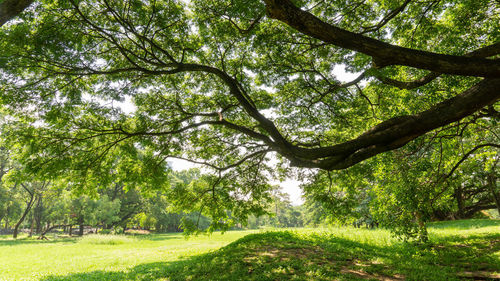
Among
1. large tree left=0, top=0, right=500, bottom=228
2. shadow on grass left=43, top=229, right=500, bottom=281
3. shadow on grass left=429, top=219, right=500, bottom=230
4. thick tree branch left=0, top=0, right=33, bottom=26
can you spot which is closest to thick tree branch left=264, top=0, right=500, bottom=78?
large tree left=0, top=0, right=500, bottom=228

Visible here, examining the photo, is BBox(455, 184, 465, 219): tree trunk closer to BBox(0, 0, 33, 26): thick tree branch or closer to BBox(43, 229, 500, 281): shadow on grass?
BBox(43, 229, 500, 281): shadow on grass

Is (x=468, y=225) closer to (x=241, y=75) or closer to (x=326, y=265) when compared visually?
(x=326, y=265)

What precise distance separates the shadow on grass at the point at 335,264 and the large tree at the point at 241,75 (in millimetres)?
2615

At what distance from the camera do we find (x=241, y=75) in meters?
7.81

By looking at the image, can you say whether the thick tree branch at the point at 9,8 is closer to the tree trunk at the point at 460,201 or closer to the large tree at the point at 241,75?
the large tree at the point at 241,75

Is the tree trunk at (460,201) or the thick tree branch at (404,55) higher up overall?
the thick tree branch at (404,55)

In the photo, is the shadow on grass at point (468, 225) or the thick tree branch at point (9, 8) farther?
the shadow on grass at point (468, 225)

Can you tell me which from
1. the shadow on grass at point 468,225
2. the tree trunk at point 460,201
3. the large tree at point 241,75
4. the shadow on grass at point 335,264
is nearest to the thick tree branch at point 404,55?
the large tree at point 241,75

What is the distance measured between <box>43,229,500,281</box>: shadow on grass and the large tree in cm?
262

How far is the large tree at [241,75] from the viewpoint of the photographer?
444 cm

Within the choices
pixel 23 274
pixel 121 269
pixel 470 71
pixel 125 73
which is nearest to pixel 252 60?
pixel 125 73

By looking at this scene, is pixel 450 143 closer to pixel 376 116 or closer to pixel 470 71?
pixel 376 116

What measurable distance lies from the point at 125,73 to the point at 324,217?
28.5ft

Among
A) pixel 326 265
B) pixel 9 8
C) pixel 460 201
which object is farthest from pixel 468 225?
pixel 9 8
